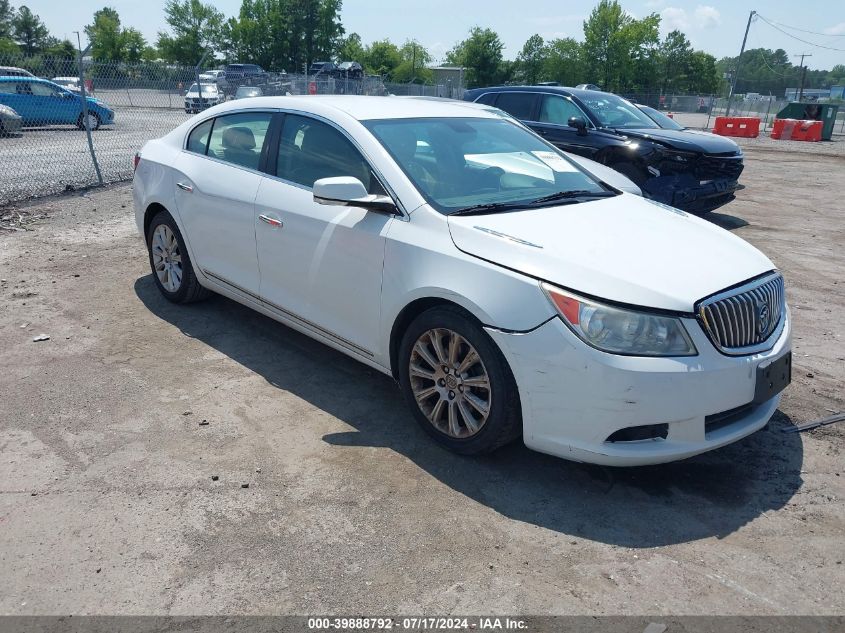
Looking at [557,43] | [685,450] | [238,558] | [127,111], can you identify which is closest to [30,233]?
[238,558]

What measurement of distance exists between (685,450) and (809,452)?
1122 mm

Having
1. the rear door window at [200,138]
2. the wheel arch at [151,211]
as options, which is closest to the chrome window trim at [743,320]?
the rear door window at [200,138]

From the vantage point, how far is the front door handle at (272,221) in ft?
14.2

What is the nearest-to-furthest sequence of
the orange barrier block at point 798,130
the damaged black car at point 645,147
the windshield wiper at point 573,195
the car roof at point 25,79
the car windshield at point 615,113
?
the windshield wiper at point 573,195 → the damaged black car at point 645,147 → the car windshield at point 615,113 → the car roof at point 25,79 → the orange barrier block at point 798,130

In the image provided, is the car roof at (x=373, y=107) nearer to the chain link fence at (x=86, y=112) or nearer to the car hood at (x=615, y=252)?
the car hood at (x=615, y=252)

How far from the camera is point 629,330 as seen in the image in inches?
118

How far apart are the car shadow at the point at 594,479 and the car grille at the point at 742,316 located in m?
0.71

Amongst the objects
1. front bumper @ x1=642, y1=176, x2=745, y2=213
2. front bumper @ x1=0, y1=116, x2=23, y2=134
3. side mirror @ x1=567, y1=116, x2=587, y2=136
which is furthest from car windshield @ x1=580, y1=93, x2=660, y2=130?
front bumper @ x1=0, y1=116, x2=23, y2=134

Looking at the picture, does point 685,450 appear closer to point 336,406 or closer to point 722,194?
point 336,406

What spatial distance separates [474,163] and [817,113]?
31104mm

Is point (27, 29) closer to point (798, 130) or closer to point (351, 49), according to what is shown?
point (351, 49)

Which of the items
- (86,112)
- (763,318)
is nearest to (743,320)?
(763,318)

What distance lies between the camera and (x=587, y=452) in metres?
3.11

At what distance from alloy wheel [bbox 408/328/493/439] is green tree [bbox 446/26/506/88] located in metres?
76.7
